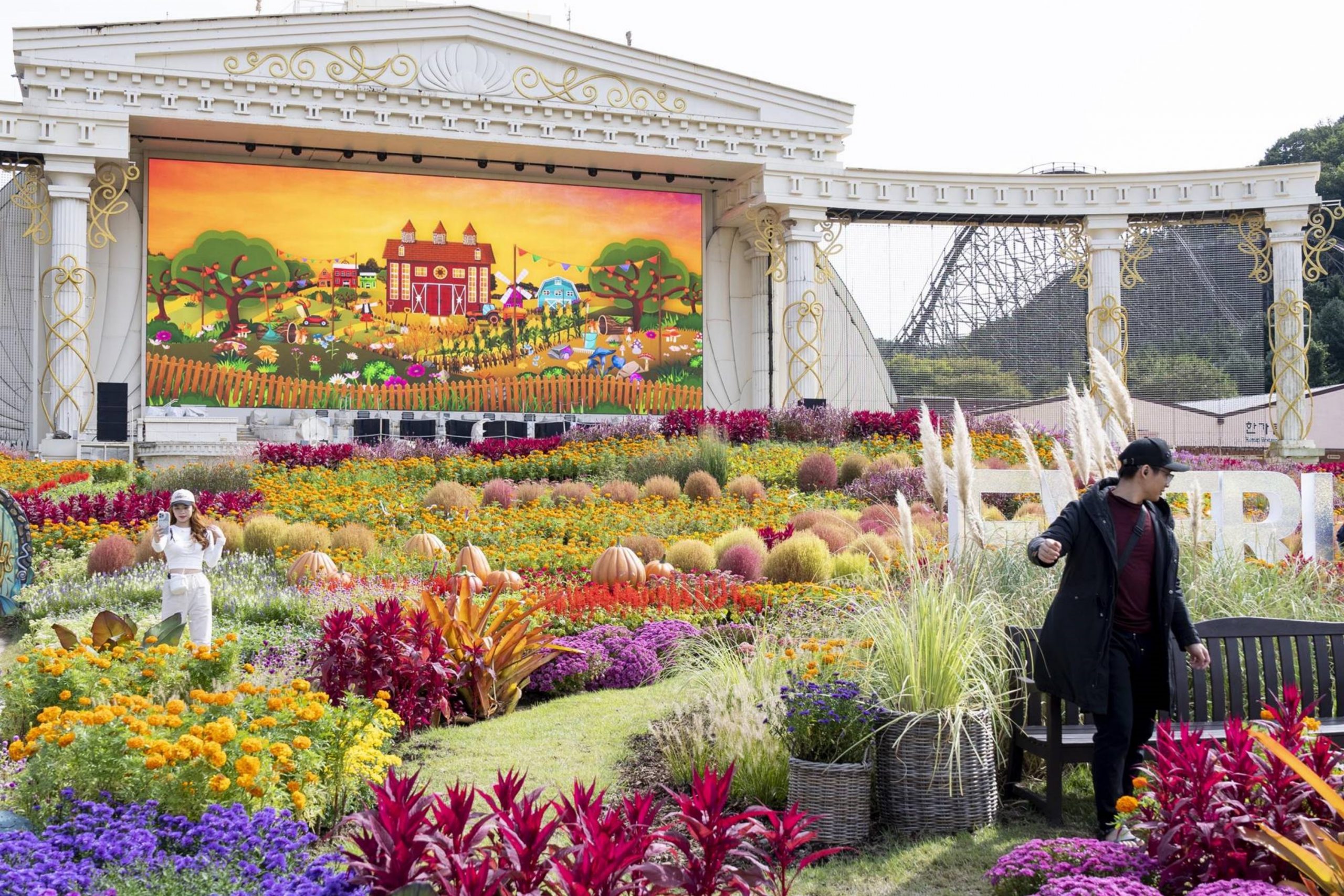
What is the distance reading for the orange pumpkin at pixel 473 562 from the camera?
10492mm

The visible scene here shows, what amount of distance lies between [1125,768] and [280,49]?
71.5ft

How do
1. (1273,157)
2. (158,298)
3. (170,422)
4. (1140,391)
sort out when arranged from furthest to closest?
(1273,157) < (1140,391) < (158,298) < (170,422)

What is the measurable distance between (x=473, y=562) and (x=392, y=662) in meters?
4.10

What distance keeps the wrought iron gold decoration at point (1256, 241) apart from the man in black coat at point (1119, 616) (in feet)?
78.9

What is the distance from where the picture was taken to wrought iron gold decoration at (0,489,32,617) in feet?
32.8

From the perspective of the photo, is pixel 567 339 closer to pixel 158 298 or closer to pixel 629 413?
pixel 629 413

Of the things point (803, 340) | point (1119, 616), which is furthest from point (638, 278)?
point (1119, 616)

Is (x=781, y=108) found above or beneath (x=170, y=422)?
above

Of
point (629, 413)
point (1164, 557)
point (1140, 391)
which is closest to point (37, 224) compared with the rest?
point (629, 413)

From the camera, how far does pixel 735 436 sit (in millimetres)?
19844

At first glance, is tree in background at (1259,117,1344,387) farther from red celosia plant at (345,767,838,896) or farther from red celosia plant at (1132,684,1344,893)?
red celosia plant at (345,767,838,896)

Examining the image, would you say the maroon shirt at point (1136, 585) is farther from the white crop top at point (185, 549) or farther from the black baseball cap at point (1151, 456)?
the white crop top at point (185, 549)

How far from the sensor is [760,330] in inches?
1054

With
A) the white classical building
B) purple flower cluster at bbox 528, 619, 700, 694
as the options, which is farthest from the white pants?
the white classical building
